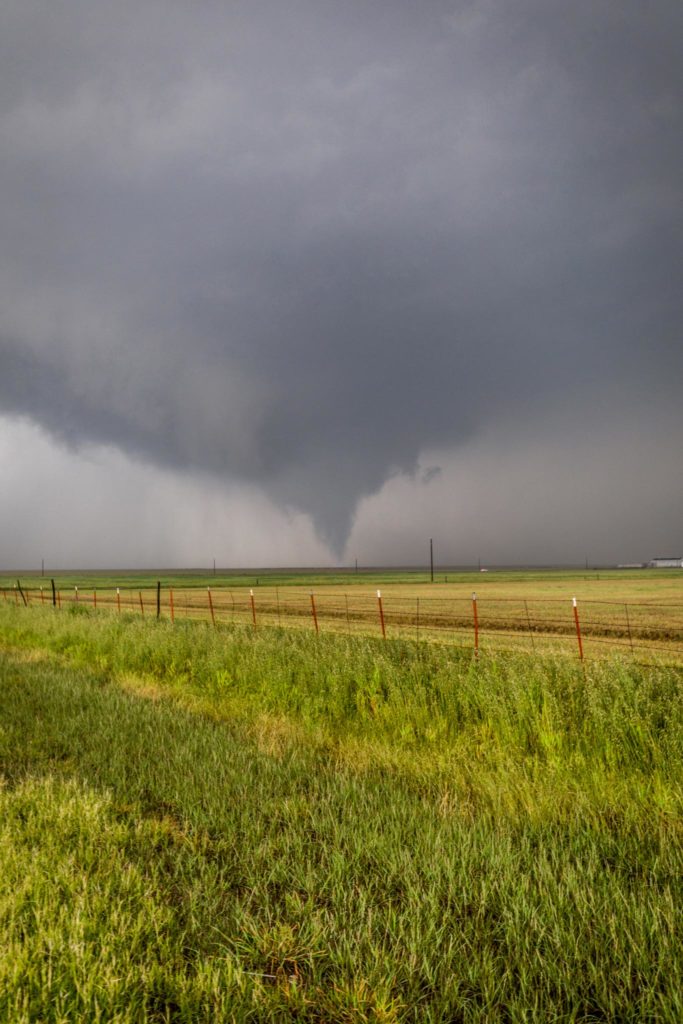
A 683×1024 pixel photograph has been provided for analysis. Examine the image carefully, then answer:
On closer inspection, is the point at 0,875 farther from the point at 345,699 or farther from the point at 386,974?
the point at 345,699

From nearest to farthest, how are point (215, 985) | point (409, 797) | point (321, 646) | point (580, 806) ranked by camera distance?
point (215, 985)
point (580, 806)
point (409, 797)
point (321, 646)

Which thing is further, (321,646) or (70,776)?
(321,646)

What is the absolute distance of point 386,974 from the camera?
8.33ft

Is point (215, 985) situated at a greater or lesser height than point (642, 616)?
greater

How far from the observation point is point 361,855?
3646 millimetres

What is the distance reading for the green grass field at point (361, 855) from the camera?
251 centimetres

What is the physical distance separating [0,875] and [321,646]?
756cm

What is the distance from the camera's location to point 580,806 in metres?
4.37

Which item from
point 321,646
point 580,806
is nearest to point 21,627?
point 321,646

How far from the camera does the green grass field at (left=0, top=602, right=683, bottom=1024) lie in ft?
8.22

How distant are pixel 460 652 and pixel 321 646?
2.66 meters

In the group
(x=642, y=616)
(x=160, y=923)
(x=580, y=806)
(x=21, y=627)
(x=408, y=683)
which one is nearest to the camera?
(x=160, y=923)

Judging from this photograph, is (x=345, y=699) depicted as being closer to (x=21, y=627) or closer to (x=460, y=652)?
(x=460, y=652)

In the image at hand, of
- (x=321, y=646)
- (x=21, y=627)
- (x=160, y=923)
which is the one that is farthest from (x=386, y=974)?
(x=21, y=627)
